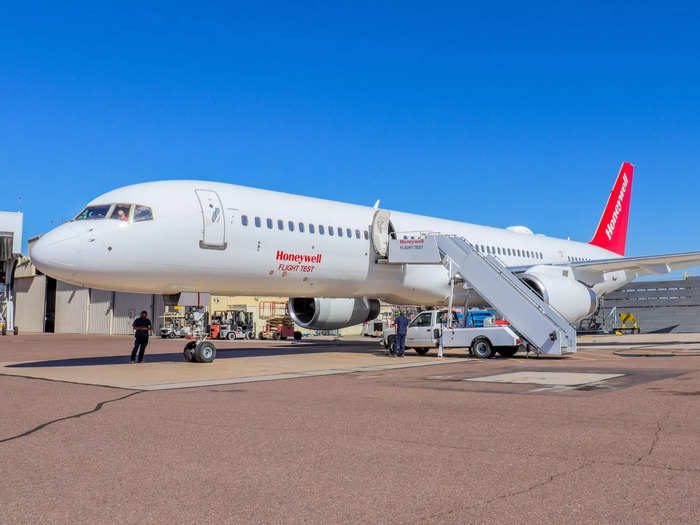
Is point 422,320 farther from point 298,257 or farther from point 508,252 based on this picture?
point 508,252

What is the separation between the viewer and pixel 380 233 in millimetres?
20203

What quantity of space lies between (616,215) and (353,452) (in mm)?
32598

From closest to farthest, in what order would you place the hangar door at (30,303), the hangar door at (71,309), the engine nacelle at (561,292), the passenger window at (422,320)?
the engine nacelle at (561,292)
the passenger window at (422,320)
the hangar door at (71,309)
the hangar door at (30,303)

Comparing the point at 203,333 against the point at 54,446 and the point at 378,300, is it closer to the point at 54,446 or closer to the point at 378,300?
the point at 378,300

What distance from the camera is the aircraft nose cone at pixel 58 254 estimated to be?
13.8 meters

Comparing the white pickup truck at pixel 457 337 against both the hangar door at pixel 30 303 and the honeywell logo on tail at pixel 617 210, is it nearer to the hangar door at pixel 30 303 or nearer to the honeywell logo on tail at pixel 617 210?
the honeywell logo on tail at pixel 617 210

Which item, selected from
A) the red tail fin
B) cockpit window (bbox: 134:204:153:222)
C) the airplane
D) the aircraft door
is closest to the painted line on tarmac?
the airplane

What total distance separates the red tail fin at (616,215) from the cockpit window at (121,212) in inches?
1050

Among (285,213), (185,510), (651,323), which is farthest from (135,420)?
(651,323)

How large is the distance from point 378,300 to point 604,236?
17311 mm

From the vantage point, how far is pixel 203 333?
1678cm

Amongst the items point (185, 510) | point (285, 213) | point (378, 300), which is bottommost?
point (185, 510)

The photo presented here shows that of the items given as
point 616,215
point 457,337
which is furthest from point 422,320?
point 616,215

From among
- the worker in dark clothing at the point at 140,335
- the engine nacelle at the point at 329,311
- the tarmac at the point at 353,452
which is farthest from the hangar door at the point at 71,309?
the tarmac at the point at 353,452
